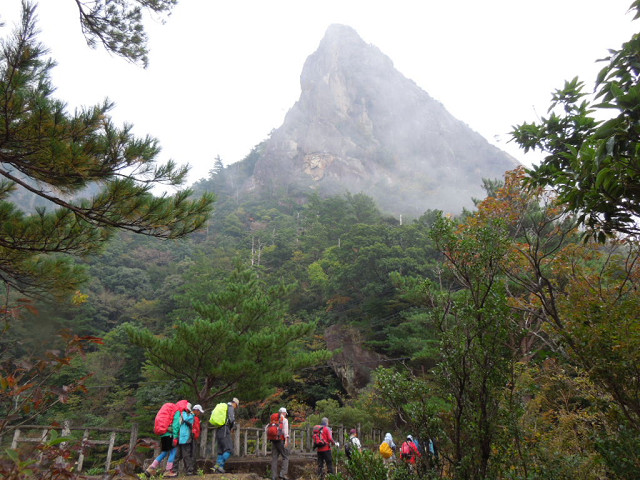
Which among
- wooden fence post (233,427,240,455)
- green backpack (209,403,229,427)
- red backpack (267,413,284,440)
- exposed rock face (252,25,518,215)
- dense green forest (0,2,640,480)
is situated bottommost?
wooden fence post (233,427,240,455)


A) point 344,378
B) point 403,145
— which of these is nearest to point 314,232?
point 344,378

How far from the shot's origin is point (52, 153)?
3188 millimetres

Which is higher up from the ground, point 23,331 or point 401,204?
point 401,204

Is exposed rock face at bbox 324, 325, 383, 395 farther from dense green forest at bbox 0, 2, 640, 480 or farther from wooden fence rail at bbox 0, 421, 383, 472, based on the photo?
dense green forest at bbox 0, 2, 640, 480

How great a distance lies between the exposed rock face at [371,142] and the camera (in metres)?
51.0

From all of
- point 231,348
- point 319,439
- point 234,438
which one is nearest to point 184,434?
point 319,439

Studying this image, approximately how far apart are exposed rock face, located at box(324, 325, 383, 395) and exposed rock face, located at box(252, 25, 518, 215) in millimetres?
29760

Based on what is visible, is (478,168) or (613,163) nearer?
(613,163)

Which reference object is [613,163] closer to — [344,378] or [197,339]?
[197,339]

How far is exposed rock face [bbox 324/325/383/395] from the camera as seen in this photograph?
48.8 feet

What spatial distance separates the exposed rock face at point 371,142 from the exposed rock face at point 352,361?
29760 mm

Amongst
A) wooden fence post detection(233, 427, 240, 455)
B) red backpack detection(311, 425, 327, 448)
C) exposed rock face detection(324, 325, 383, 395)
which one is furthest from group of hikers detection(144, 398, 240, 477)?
exposed rock face detection(324, 325, 383, 395)

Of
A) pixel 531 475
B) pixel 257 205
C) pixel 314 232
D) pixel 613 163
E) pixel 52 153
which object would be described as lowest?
pixel 531 475

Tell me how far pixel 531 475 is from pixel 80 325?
21160 mm
